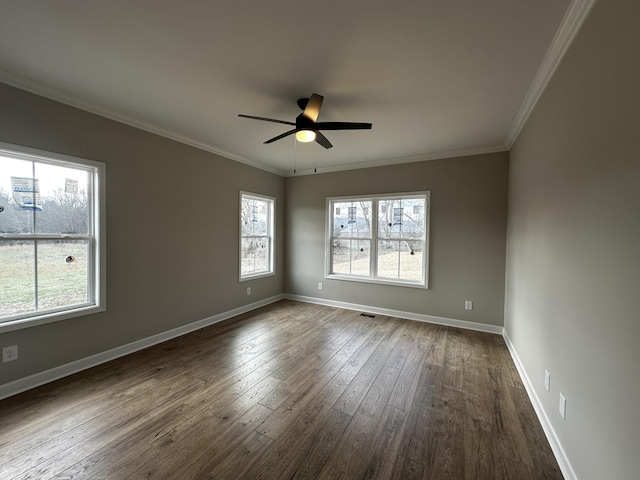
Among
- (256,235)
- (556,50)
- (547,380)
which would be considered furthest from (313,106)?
(256,235)

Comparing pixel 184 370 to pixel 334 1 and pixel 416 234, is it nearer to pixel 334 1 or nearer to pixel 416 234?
pixel 334 1

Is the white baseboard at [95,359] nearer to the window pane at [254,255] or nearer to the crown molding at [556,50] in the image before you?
the window pane at [254,255]

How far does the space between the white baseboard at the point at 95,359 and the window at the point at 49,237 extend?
494 millimetres

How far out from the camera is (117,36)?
5.66 feet

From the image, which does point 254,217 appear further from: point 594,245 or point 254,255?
point 594,245

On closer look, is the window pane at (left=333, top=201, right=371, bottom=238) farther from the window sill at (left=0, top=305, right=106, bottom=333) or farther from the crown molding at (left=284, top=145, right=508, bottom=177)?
the window sill at (left=0, top=305, right=106, bottom=333)

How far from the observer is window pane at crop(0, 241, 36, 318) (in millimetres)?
2240

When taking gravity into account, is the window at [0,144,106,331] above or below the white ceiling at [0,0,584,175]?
below

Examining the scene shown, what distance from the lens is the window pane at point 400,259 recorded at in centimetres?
437

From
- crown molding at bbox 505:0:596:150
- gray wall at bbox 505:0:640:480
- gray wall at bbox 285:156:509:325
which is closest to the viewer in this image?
gray wall at bbox 505:0:640:480

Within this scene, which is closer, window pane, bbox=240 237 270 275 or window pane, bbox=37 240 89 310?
window pane, bbox=37 240 89 310

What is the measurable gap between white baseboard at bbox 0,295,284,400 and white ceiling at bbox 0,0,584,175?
2.54 meters

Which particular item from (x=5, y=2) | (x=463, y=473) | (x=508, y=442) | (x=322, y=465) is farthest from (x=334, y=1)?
(x=508, y=442)

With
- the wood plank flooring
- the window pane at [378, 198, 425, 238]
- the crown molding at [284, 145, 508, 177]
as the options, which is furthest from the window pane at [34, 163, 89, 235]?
the window pane at [378, 198, 425, 238]
